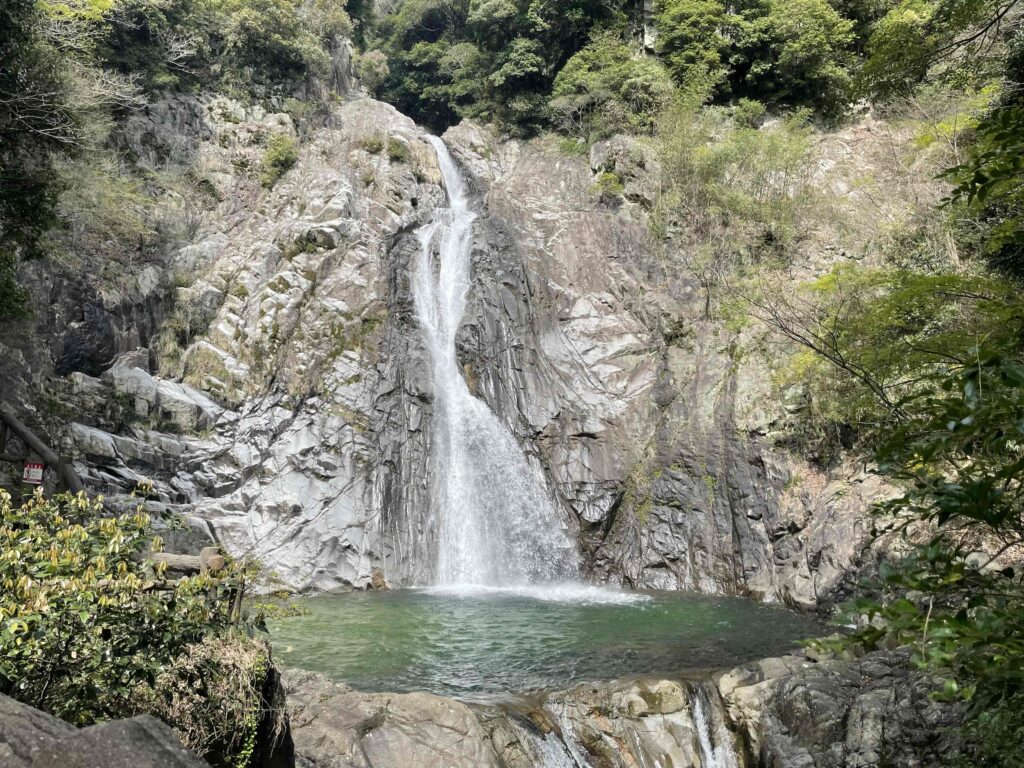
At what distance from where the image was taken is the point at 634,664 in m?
9.12

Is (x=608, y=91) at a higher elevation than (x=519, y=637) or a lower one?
higher

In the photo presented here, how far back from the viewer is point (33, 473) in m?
7.96

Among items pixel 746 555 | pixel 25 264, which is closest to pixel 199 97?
pixel 25 264

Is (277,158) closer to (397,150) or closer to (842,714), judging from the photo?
(397,150)

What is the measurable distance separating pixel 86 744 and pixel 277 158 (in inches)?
1076

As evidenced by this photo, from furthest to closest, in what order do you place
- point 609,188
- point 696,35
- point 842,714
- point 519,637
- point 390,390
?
point 696,35, point 609,188, point 390,390, point 519,637, point 842,714

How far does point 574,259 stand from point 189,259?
45.0ft

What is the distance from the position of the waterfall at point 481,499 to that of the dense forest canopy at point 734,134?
697cm

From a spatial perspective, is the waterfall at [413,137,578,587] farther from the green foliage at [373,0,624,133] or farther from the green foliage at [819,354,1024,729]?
the green foliage at [373,0,624,133]

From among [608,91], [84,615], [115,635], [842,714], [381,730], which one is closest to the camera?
[84,615]

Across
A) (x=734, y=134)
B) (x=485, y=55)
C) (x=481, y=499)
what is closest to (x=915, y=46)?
(x=481, y=499)

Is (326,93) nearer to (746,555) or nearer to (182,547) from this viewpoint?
(182,547)

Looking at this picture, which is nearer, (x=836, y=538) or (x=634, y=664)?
(x=634, y=664)

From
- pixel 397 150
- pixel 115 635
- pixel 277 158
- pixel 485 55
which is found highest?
pixel 485 55
